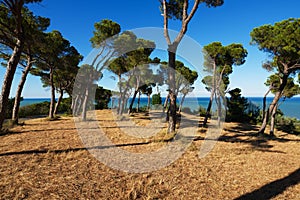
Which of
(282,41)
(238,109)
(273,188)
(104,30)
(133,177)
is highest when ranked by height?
(104,30)

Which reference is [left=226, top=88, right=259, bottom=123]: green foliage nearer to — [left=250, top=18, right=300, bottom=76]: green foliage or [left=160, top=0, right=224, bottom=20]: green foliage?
[left=250, top=18, right=300, bottom=76]: green foliage

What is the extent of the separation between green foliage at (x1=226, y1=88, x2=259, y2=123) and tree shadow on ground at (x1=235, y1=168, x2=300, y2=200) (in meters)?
15.9

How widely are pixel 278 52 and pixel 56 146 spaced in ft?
40.2

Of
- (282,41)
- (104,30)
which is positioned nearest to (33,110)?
(104,30)

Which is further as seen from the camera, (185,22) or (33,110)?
(33,110)

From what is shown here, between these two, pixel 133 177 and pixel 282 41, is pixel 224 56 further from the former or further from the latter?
pixel 133 177

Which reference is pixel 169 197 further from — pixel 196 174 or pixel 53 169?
pixel 53 169

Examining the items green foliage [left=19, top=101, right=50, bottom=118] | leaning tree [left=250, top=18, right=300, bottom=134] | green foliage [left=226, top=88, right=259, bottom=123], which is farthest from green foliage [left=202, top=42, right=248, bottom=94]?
green foliage [left=19, top=101, right=50, bottom=118]

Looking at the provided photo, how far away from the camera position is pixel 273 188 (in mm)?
3818

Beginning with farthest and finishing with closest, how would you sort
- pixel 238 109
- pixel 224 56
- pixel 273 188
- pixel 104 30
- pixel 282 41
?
pixel 238 109 < pixel 224 56 < pixel 104 30 < pixel 282 41 < pixel 273 188

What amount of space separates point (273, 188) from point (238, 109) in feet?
58.1

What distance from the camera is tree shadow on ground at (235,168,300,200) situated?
3.42 metres

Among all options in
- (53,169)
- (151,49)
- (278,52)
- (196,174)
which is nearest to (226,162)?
(196,174)

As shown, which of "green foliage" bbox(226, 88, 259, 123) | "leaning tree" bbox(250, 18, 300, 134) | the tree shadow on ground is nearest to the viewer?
the tree shadow on ground
